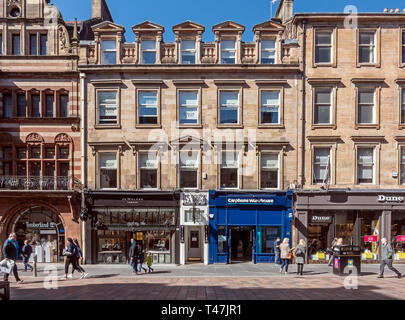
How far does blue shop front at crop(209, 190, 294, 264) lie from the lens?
657 inches

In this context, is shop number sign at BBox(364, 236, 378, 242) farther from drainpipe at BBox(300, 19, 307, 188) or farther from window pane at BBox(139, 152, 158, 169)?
window pane at BBox(139, 152, 158, 169)

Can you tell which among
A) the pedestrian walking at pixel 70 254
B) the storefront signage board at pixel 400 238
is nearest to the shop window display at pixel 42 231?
the pedestrian walking at pixel 70 254

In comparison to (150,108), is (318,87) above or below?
above

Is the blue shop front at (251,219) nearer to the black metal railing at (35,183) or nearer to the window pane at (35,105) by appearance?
the black metal railing at (35,183)

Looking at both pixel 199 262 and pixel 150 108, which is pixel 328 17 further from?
pixel 199 262

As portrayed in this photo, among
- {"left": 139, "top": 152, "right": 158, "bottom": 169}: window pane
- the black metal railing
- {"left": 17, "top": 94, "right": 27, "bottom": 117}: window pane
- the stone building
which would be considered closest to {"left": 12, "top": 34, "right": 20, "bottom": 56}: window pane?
{"left": 17, "top": 94, "right": 27, "bottom": 117}: window pane

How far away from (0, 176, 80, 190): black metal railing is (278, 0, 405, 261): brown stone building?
1335cm

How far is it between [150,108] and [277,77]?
25.6 ft

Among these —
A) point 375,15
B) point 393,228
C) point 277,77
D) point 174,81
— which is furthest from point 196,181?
point 375,15

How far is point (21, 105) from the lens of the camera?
688 inches

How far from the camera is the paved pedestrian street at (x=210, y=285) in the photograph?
9.50 meters

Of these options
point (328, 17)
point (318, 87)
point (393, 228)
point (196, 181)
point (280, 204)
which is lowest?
point (393, 228)

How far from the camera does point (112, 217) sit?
1688cm

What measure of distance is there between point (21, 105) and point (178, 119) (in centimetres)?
960
